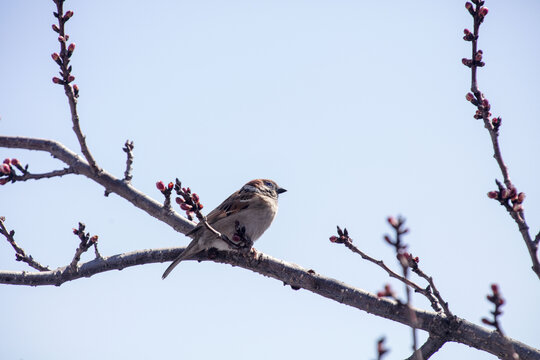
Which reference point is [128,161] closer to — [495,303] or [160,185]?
[160,185]

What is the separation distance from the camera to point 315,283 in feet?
15.7

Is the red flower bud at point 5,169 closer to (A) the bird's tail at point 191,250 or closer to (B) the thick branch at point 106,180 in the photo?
(B) the thick branch at point 106,180

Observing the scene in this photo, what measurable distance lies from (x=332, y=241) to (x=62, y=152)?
2895mm

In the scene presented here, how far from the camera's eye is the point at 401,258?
260 cm

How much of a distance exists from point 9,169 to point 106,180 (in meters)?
0.89

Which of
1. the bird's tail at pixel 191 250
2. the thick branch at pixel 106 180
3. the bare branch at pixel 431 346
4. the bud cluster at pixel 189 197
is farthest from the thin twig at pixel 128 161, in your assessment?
the bare branch at pixel 431 346

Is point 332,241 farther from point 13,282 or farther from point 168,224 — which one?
point 13,282

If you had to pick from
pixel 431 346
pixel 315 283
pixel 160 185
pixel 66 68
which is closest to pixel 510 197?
pixel 431 346

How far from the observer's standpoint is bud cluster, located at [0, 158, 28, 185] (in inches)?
190

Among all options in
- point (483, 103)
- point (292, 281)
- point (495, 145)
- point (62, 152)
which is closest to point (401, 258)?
point (495, 145)

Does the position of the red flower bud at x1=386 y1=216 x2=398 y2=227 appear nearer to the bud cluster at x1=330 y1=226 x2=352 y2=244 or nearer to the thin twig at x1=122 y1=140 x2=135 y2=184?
the bud cluster at x1=330 y1=226 x2=352 y2=244

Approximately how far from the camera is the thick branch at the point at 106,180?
530 centimetres

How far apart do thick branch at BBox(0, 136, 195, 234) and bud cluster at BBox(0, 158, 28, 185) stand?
0.48 meters

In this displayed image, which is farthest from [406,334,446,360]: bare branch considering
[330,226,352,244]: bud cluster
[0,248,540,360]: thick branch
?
[330,226,352,244]: bud cluster
